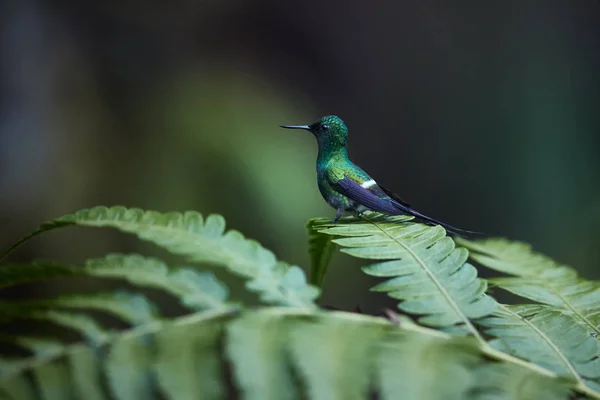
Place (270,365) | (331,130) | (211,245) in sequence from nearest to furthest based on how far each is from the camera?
(270,365)
(211,245)
(331,130)

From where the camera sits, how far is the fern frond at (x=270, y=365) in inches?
14.3

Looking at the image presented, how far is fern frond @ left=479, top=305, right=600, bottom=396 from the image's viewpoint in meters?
0.44

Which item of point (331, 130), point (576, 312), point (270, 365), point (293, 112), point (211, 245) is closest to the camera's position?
point (270, 365)

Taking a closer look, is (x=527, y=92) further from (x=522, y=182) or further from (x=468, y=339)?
(x=468, y=339)

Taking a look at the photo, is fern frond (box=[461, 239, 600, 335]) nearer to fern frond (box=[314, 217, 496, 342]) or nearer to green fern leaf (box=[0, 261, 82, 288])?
fern frond (box=[314, 217, 496, 342])

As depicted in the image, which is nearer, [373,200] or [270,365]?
[270,365]

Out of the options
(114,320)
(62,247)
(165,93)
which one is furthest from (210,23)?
(114,320)

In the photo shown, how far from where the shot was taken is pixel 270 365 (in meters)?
0.37

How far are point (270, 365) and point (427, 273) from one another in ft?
0.66

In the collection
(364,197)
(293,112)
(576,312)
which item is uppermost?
(293,112)

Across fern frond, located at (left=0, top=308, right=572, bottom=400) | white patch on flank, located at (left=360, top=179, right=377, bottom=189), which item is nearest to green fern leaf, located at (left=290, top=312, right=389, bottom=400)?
fern frond, located at (left=0, top=308, right=572, bottom=400)

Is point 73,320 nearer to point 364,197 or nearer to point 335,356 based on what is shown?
point 335,356

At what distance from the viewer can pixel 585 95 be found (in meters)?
2.47

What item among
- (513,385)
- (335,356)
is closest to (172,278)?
(335,356)
